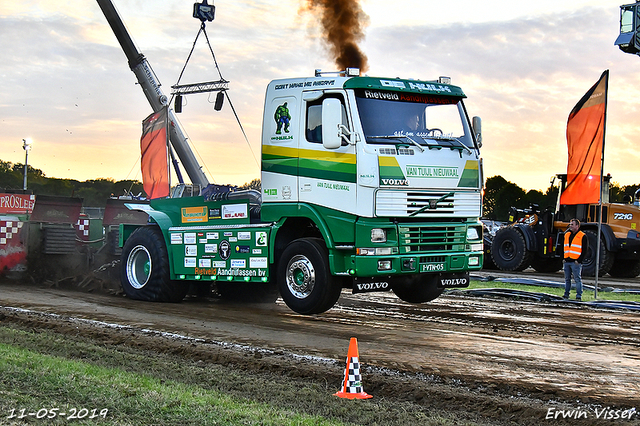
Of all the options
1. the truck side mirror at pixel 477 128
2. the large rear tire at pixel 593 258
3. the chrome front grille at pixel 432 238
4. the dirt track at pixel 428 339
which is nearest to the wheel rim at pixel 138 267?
the dirt track at pixel 428 339

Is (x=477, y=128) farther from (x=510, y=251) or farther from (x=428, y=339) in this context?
(x=510, y=251)

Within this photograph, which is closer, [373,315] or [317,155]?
[317,155]

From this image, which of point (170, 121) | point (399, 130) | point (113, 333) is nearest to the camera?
point (113, 333)

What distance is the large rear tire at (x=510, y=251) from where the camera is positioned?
74.0ft

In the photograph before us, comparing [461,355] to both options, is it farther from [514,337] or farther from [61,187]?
[61,187]

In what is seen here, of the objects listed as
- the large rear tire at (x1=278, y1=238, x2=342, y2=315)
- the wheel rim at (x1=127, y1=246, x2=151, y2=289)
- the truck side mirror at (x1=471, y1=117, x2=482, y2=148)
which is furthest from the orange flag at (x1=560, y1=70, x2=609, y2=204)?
the wheel rim at (x1=127, y1=246, x2=151, y2=289)

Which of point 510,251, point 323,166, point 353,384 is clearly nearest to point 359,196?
point 323,166

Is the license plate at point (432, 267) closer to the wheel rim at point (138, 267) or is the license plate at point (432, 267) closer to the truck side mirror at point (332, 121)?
the truck side mirror at point (332, 121)

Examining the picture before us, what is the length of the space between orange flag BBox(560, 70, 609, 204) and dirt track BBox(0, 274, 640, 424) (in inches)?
127

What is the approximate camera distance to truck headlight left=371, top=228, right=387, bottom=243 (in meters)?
9.50

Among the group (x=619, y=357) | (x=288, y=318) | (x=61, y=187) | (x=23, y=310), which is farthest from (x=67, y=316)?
(x=61, y=187)

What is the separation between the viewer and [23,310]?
10883 mm

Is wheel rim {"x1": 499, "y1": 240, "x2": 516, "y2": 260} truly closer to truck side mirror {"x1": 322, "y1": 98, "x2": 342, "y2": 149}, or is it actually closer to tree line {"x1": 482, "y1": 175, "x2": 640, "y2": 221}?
truck side mirror {"x1": 322, "y1": 98, "x2": 342, "y2": 149}

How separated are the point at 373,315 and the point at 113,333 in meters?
4.07
